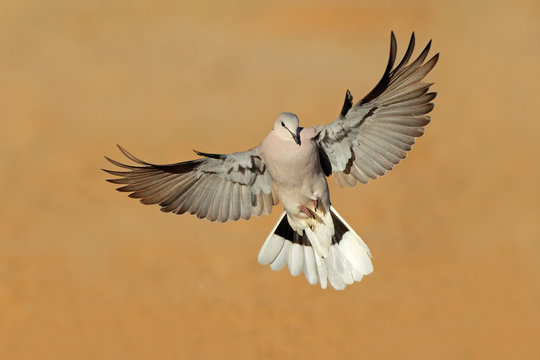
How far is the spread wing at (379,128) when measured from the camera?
20.9ft

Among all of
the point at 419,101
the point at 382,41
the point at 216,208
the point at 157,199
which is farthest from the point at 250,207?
the point at 382,41

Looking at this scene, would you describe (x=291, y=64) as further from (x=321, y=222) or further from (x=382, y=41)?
(x=321, y=222)

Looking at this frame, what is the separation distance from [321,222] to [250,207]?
0.55 metres

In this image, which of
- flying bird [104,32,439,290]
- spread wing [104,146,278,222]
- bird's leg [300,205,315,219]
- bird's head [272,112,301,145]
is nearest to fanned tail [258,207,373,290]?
flying bird [104,32,439,290]

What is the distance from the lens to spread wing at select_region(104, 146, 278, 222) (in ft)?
21.8

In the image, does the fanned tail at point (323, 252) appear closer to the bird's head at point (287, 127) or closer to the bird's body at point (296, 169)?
the bird's body at point (296, 169)

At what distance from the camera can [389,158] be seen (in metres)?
6.65

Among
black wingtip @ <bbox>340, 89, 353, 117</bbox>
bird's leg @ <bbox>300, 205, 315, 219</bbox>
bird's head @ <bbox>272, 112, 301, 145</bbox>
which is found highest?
black wingtip @ <bbox>340, 89, 353, 117</bbox>

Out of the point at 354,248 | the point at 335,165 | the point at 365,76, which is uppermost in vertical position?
the point at 365,76

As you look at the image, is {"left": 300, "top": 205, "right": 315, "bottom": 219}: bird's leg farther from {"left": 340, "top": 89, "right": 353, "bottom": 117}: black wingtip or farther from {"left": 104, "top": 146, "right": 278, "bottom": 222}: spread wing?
{"left": 340, "top": 89, "right": 353, "bottom": 117}: black wingtip

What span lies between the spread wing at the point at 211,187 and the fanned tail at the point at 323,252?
0.31 metres

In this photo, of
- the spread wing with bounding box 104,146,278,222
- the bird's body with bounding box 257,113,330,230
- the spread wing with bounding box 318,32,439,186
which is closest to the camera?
the bird's body with bounding box 257,113,330,230

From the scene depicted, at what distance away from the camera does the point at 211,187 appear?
6801 millimetres

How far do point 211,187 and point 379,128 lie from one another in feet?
4.27
